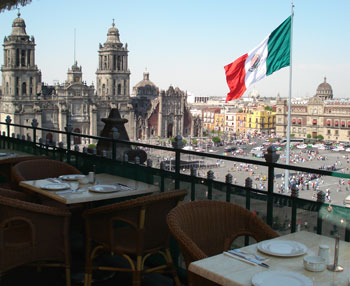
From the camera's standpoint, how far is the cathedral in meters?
53.4

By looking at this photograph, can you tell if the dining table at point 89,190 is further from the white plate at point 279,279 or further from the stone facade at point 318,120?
the stone facade at point 318,120

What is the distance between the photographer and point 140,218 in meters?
3.26

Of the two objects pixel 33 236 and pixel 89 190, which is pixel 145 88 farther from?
pixel 33 236

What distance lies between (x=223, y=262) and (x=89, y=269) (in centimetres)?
150

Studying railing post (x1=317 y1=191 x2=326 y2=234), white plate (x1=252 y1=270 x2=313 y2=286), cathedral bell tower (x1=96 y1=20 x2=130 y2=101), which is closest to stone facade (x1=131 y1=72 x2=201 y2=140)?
cathedral bell tower (x1=96 y1=20 x2=130 y2=101)

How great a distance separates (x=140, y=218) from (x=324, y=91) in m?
103

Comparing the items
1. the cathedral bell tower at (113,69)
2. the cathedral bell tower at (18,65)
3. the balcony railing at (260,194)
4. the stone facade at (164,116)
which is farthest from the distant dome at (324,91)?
the balcony railing at (260,194)

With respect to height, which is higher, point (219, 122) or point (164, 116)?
point (164, 116)

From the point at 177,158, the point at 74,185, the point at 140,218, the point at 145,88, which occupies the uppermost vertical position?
the point at 145,88

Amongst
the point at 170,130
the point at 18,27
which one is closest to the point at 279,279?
the point at 18,27

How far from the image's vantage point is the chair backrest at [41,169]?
454 centimetres

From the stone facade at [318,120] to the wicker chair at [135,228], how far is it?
79.1 meters

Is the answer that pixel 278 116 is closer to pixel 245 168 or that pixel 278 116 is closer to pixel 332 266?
pixel 245 168

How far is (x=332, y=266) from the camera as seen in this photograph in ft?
7.27
